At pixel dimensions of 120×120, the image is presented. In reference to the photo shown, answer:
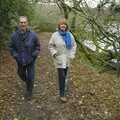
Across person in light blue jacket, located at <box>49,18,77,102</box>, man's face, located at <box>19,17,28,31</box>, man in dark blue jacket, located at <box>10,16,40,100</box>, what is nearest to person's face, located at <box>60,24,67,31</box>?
person in light blue jacket, located at <box>49,18,77,102</box>

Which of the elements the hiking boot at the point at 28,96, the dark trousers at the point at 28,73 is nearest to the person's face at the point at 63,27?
the dark trousers at the point at 28,73

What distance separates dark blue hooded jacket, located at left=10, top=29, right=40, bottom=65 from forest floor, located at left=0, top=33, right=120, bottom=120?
104 centimetres

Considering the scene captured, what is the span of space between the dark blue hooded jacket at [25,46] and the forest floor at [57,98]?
1038 mm

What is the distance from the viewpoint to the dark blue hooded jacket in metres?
8.02

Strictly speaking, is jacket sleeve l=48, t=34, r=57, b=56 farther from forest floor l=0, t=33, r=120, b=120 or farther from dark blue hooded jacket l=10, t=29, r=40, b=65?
forest floor l=0, t=33, r=120, b=120

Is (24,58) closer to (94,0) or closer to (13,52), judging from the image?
(13,52)

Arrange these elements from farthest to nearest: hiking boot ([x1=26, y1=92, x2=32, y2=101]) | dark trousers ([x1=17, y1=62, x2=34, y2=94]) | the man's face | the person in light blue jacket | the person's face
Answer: hiking boot ([x1=26, y1=92, x2=32, y2=101]), dark trousers ([x1=17, y1=62, x2=34, y2=94]), the person in light blue jacket, the person's face, the man's face

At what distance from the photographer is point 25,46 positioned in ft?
26.5

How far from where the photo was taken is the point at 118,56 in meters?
11.8

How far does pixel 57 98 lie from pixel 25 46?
5.25 feet

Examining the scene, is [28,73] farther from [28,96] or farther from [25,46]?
[25,46]

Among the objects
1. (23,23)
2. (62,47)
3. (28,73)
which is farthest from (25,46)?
(62,47)

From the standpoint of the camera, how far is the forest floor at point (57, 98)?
8.05 m

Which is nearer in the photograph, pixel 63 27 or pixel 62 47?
pixel 63 27
